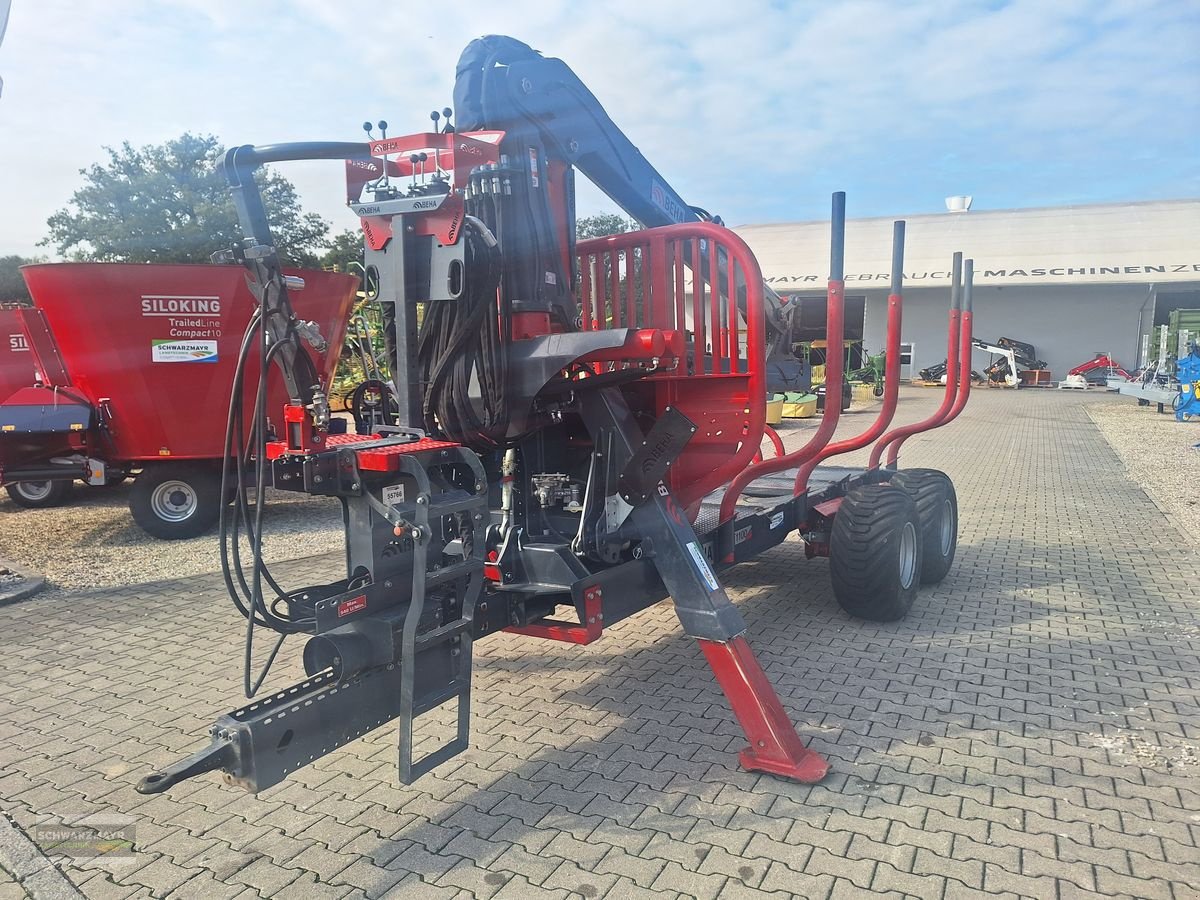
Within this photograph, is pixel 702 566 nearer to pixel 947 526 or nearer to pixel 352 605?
pixel 352 605

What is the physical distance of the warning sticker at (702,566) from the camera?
12.8ft

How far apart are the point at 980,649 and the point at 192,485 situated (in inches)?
284

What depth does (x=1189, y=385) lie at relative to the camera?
19.3 meters

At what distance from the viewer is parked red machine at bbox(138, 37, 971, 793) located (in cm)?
308

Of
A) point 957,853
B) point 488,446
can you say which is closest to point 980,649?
point 957,853

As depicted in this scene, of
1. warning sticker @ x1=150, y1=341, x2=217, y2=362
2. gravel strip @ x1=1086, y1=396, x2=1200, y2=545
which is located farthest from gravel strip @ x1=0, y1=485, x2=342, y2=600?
gravel strip @ x1=1086, y1=396, x2=1200, y2=545

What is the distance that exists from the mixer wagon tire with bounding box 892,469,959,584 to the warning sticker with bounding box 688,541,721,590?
261cm

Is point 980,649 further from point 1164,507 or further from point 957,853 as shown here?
point 1164,507

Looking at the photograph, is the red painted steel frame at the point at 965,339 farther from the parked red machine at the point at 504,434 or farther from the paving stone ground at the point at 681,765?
the parked red machine at the point at 504,434

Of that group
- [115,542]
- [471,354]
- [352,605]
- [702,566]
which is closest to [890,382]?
[702,566]

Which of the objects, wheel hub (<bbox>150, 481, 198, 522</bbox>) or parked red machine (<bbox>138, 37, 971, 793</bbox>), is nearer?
parked red machine (<bbox>138, 37, 971, 793</bbox>)

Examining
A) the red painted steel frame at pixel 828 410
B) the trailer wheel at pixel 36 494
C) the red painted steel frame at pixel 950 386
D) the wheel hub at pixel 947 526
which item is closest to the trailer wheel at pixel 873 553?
the red painted steel frame at pixel 828 410

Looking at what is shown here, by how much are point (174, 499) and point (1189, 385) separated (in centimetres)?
2061

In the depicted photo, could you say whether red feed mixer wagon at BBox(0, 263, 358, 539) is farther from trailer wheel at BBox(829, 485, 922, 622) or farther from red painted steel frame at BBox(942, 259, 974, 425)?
red painted steel frame at BBox(942, 259, 974, 425)
